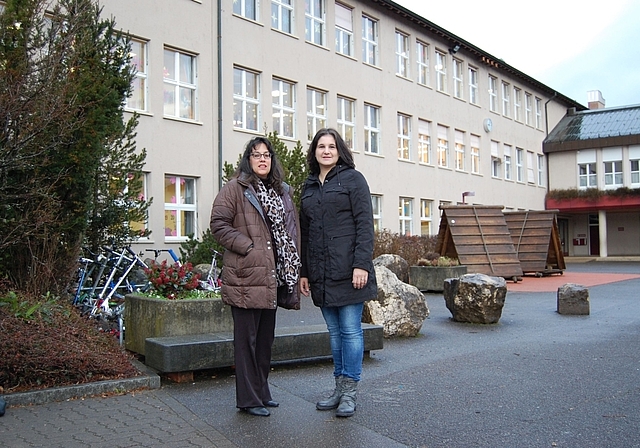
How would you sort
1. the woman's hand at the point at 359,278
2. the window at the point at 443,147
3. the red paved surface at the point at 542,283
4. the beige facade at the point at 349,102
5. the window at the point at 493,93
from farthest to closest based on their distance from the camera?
the window at the point at 493,93, the window at the point at 443,147, the beige facade at the point at 349,102, the red paved surface at the point at 542,283, the woman's hand at the point at 359,278

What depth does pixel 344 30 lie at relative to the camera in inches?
1056

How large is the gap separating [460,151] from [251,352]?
31.2m

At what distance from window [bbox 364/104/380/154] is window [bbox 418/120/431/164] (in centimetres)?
360

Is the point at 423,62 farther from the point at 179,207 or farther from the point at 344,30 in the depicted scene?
the point at 179,207

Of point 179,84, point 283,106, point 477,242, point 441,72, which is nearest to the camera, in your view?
point 179,84

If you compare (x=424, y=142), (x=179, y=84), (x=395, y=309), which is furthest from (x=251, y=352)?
(x=424, y=142)

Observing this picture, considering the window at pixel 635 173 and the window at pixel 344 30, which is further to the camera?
the window at pixel 635 173

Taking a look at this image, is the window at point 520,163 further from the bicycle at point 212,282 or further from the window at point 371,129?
the bicycle at point 212,282

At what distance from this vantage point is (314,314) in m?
12.1

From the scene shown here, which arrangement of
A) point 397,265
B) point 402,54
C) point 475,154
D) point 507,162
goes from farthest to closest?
point 507,162 → point 475,154 → point 402,54 → point 397,265

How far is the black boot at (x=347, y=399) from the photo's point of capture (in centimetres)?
508

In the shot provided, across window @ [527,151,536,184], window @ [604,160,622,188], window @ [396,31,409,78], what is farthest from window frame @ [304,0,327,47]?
window @ [604,160,622,188]

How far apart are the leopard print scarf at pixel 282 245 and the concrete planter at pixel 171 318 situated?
1.63m

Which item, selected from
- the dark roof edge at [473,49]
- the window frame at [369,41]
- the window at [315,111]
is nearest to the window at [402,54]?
the dark roof edge at [473,49]
